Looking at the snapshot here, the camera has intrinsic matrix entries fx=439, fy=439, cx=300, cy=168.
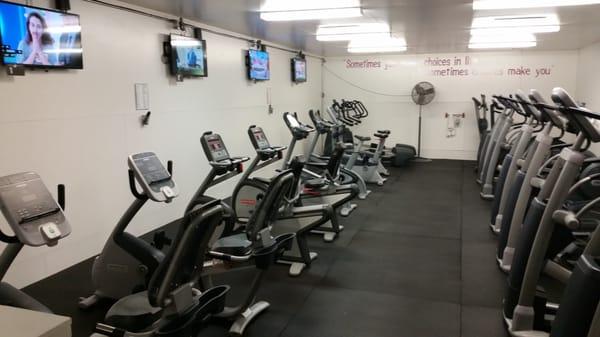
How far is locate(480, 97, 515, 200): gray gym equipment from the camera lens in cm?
650

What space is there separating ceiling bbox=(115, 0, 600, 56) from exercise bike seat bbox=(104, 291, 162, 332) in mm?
3039

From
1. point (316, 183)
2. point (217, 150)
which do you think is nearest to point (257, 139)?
point (217, 150)

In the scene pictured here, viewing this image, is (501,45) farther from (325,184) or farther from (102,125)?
(102,125)

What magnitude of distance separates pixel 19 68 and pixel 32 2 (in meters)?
0.59

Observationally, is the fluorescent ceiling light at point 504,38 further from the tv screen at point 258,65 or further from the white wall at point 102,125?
the white wall at point 102,125

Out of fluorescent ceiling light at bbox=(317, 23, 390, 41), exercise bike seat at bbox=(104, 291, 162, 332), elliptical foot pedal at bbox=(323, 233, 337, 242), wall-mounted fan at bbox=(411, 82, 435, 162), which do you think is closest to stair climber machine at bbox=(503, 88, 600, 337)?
elliptical foot pedal at bbox=(323, 233, 337, 242)

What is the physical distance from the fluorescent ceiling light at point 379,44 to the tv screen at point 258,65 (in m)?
1.62

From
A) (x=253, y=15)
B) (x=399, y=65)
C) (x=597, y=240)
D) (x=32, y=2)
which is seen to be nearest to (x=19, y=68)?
(x=32, y=2)

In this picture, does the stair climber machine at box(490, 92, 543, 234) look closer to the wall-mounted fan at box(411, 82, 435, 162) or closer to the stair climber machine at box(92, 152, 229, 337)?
the stair climber machine at box(92, 152, 229, 337)

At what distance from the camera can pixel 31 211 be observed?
2.12 metres

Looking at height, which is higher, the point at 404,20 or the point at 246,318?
the point at 404,20

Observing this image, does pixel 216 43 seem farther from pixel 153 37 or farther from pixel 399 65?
pixel 399 65

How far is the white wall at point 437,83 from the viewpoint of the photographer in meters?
9.16

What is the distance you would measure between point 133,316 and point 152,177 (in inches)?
33.2
